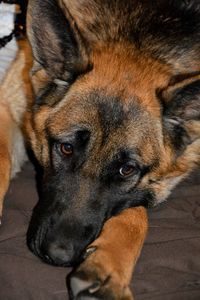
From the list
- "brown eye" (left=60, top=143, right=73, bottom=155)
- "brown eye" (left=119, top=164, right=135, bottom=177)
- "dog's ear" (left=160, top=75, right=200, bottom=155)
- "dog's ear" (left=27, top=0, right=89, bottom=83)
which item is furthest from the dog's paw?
"dog's ear" (left=27, top=0, right=89, bottom=83)

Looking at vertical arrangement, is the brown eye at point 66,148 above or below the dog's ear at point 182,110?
below

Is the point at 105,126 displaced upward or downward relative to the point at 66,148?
upward

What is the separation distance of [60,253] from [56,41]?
98cm

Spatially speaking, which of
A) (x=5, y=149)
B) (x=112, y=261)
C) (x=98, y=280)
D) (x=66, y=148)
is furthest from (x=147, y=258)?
(x=5, y=149)

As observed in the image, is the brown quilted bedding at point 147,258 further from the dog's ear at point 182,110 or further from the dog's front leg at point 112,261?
the dog's ear at point 182,110

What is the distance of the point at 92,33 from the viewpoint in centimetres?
273

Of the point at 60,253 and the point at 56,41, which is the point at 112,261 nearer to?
the point at 60,253

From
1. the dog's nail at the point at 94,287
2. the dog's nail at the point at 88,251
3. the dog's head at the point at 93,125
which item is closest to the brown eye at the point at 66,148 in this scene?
the dog's head at the point at 93,125

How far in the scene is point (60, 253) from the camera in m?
2.27

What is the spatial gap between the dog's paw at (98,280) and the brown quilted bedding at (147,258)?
0.35 ft

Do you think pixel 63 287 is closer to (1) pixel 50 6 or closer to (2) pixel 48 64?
(2) pixel 48 64

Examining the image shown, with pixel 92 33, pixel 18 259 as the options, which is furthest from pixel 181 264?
pixel 92 33

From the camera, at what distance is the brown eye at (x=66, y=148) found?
2.43m

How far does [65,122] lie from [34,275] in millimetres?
696
